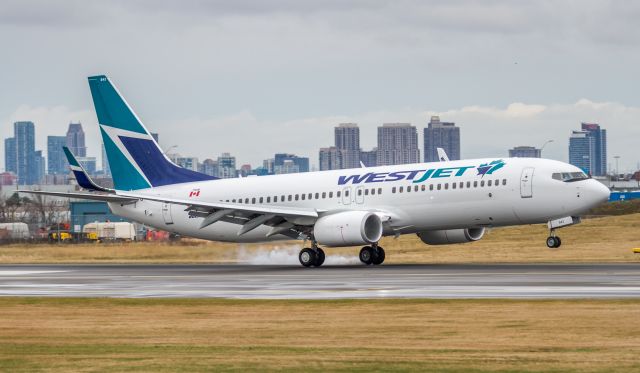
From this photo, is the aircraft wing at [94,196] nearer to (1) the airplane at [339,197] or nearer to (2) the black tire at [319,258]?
(1) the airplane at [339,197]

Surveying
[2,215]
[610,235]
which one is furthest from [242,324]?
[2,215]

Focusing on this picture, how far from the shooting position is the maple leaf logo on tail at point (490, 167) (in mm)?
50219

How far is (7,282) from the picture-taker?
1676 inches

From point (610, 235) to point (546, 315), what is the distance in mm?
49861

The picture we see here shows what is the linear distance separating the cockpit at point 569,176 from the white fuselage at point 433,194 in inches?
7.0

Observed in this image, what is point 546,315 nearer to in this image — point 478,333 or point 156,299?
point 478,333

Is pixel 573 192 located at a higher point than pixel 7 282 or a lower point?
higher

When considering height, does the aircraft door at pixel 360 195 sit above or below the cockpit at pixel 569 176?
below

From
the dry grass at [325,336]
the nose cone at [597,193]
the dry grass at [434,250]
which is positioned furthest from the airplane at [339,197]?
the dry grass at [325,336]

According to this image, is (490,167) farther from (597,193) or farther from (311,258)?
(311,258)

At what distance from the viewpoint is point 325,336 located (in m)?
22.4

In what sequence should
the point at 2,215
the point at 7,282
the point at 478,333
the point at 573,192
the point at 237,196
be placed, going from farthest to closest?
the point at 2,215, the point at 237,196, the point at 573,192, the point at 7,282, the point at 478,333

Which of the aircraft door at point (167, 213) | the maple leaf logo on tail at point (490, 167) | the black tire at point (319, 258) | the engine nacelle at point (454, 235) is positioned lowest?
the black tire at point (319, 258)

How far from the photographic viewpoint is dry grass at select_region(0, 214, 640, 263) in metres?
61.8
